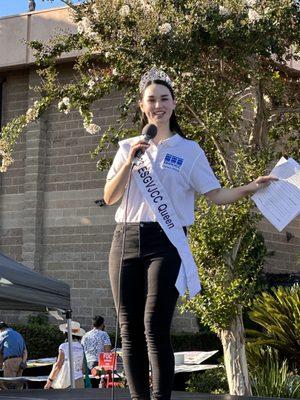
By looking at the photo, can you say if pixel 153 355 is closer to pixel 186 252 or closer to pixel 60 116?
pixel 186 252

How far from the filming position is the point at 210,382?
11898 millimetres

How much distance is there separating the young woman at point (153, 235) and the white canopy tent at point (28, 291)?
4807 mm

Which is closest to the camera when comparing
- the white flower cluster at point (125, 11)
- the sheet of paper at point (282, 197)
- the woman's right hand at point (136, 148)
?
the woman's right hand at point (136, 148)

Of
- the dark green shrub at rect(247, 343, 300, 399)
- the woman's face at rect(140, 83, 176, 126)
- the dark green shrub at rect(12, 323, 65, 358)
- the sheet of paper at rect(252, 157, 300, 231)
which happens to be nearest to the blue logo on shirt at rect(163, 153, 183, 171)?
the woman's face at rect(140, 83, 176, 126)

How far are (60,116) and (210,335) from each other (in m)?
5.73

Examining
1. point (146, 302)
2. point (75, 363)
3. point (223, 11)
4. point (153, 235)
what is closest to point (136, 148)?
point (153, 235)

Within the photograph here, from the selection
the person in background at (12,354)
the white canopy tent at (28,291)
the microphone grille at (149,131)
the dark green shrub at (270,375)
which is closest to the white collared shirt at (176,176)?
the microphone grille at (149,131)

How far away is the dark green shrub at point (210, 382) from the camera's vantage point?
1171 centimetres

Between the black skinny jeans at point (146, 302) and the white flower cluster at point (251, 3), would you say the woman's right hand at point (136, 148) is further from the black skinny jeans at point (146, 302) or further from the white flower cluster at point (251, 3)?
the white flower cluster at point (251, 3)

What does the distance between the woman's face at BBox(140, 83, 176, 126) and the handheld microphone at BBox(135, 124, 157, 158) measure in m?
0.16

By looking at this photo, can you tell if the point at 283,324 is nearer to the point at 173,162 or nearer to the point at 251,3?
the point at 251,3

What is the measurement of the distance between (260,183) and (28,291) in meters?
5.22

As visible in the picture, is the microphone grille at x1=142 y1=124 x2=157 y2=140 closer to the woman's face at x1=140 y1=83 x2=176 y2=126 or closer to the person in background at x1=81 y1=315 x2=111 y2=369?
the woman's face at x1=140 y1=83 x2=176 y2=126

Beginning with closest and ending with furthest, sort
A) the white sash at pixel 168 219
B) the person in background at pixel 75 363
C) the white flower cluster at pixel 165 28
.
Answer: the white sash at pixel 168 219
the white flower cluster at pixel 165 28
the person in background at pixel 75 363
